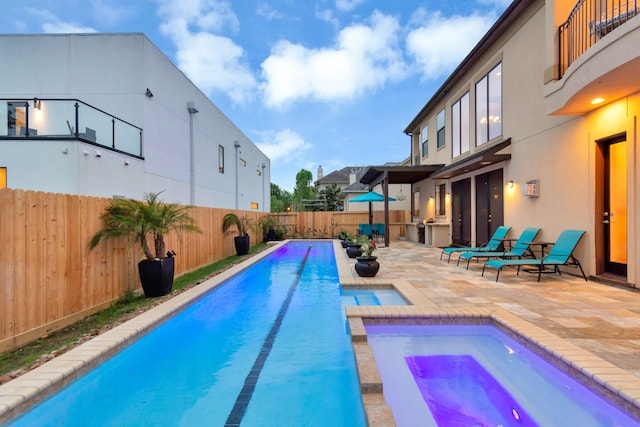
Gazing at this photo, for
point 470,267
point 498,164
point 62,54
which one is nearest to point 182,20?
point 62,54

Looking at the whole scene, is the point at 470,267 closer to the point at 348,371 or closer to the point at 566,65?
the point at 566,65

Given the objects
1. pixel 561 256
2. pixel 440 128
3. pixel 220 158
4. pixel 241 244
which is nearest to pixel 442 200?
pixel 440 128

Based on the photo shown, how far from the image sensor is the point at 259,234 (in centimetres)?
1722

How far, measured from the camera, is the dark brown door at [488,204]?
9523 millimetres

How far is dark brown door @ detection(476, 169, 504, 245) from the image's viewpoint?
9.52 m

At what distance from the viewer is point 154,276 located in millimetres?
5641

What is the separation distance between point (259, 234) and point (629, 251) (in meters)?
14.6

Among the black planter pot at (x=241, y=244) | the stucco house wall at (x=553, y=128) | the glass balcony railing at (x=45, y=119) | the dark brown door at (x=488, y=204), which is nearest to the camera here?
the stucco house wall at (x=553, y=128)

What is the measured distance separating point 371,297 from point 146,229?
165 inches

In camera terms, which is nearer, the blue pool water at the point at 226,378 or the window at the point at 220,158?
the blue pool water at the point at 226,378

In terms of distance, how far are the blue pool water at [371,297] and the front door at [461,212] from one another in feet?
22.6

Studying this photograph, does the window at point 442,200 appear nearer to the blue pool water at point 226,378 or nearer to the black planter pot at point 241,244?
the black planter pot at point 241,244

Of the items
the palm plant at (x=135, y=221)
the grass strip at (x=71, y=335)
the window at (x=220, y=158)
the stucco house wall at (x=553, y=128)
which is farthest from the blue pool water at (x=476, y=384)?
the window at (x=220, y=158)

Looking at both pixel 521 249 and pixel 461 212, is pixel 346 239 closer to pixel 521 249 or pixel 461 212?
pixel 461 212
